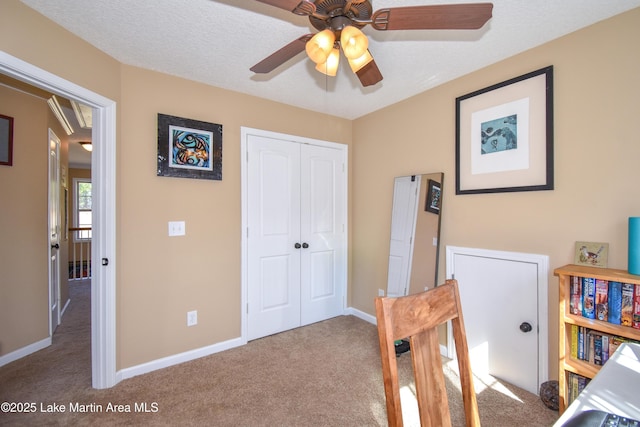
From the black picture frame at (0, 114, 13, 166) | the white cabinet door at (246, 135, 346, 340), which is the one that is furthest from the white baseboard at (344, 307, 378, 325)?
the black picture frame at (0, 114, 13, 166)

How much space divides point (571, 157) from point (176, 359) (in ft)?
11.0

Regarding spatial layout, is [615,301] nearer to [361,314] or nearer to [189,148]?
[361,314]

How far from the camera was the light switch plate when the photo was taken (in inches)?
97.5

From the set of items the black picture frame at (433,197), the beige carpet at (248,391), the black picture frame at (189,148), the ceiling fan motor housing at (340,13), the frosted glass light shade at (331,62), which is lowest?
the beige carpet at (248,391)

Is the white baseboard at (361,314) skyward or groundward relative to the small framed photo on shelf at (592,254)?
groundward

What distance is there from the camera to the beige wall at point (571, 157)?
1.71 m

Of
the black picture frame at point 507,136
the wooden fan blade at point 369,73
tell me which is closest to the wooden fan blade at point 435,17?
the wooden fan blade at point 369,73

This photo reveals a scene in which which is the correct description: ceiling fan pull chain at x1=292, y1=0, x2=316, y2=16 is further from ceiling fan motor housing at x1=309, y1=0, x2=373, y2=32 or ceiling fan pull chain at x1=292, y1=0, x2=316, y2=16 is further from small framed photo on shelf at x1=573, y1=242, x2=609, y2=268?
small framed photo on shelf at x1=573, y1=242, x2=609, y2=268

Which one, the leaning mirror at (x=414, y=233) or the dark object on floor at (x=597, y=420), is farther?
the leaning mirror at (x=414, y=233)

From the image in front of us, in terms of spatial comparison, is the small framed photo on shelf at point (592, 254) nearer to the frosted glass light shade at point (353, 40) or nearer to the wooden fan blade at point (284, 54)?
the frosted glass light shade at point (353, 40)

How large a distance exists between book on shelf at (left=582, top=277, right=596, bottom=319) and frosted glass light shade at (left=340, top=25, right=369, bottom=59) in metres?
1.80

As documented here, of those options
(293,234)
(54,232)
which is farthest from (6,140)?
(293,234)

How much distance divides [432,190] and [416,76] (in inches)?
39.6

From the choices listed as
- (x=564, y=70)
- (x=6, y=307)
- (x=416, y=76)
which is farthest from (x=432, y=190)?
(x=6, y=307)
